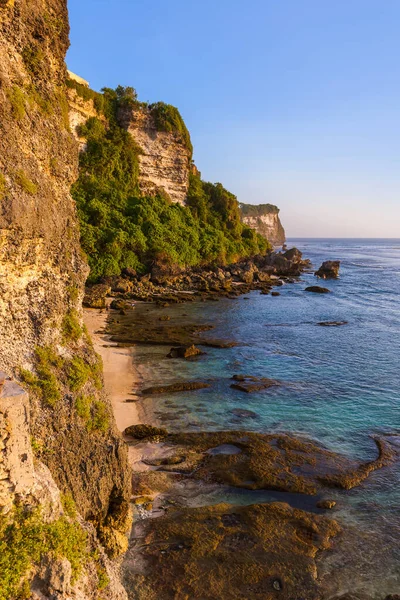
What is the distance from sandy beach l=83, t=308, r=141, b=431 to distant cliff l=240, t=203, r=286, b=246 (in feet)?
479

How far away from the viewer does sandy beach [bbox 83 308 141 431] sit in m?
19.2

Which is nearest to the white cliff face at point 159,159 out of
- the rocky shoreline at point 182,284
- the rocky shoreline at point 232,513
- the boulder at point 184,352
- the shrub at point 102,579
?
the rocky shoreline at point 182,284

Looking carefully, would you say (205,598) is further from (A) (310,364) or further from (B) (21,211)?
(A) (310,364)

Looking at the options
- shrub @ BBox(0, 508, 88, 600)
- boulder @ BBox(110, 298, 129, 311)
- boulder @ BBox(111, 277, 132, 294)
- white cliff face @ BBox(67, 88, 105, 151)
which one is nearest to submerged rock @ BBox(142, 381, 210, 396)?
shrub @ BBox(0, 508, 88, 600)

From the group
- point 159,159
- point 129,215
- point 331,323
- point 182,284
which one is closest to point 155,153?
point 159,159

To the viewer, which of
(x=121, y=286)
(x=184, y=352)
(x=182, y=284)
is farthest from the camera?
(x=182, y=284)

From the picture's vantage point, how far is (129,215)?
5956 centimetres

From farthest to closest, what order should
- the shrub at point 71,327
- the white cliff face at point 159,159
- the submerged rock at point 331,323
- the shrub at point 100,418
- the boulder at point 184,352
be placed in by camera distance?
the white cliff face at point 159,159 < the submerged rock at point 331,323 < the boulder at point 184,352 < the shrub at point 100,418 < the shrub at point 71,327

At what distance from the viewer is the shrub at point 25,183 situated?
30.8ft

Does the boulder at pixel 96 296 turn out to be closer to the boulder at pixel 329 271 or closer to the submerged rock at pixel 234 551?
the submerged rock at pixel 234 551

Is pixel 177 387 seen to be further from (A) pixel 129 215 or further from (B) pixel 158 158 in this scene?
(B) pixel 158 158

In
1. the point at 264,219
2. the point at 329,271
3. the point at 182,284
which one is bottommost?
the point at 182,284

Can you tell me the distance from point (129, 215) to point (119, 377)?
40.1 m

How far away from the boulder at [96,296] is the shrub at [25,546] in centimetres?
3388
